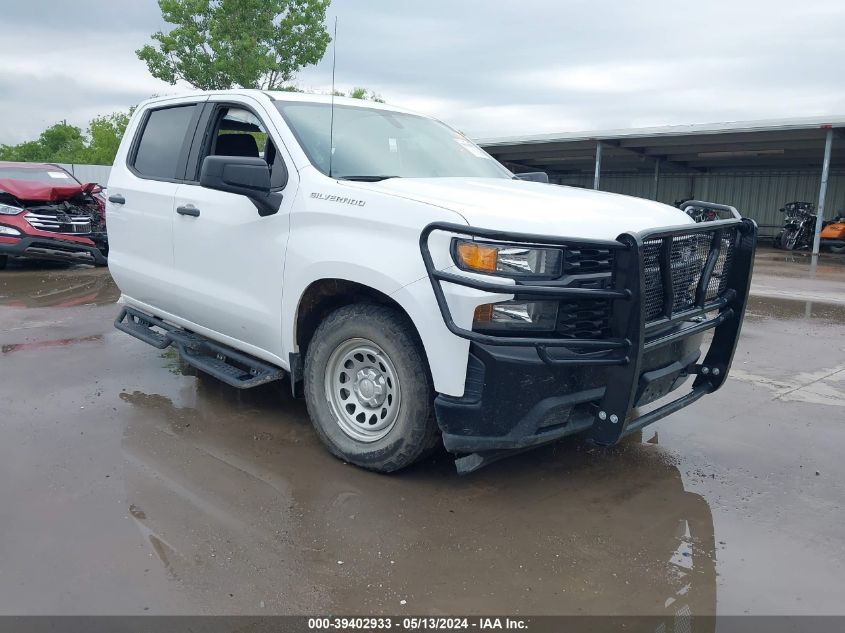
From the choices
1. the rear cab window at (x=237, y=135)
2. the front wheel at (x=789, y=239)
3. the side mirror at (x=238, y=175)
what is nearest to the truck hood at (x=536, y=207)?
the side mirror at (x=238, y=175)

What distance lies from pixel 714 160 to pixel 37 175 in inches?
955

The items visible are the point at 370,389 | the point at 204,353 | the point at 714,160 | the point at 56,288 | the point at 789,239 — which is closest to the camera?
the point at 370,389

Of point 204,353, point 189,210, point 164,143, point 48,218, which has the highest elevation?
point 164,143

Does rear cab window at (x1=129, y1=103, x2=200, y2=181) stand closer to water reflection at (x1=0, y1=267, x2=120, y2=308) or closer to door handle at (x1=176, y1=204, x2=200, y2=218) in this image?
door handle at (x1=176, y1=204, x2=200, y2=218)

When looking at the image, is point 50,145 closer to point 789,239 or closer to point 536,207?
point 789,239

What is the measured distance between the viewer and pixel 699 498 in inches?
150

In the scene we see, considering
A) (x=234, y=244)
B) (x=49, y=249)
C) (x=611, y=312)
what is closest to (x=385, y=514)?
(x=611, y=312)

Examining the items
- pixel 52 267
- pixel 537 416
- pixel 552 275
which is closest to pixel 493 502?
pixel 537 416

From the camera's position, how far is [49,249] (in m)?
11.4

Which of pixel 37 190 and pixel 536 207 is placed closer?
pixel 536 207

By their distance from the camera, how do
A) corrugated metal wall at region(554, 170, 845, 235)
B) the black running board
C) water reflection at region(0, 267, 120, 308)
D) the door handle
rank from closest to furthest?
1. the black running board
2. the door handle
3. water reflection at region(0, 267, 120, 308)
4. corrugated metal wall at region(554, 170, 845, 235)

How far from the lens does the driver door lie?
4.18 meters

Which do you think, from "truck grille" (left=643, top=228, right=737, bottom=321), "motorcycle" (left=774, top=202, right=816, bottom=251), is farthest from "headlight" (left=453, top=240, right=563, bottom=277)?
"motorcycle" (left=774, top=202, right=816, bottom=251)

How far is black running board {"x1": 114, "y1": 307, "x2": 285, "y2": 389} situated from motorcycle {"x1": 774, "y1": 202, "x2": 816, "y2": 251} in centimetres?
2251
